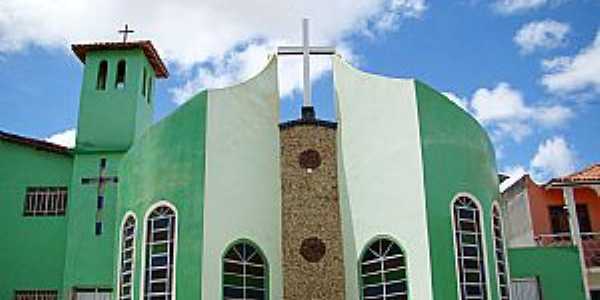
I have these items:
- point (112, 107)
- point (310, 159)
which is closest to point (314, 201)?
point (310, 159)

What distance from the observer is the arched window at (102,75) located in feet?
67.4

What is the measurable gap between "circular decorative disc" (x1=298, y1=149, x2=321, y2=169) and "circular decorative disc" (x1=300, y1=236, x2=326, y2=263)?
5.45 ft

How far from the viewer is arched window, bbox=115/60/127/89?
2055 centimetres

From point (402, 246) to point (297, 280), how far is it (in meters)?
2.31

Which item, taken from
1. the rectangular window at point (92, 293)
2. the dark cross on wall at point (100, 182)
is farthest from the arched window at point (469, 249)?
the dark cross on wall at point (100, 182)

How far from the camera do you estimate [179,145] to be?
15.5m

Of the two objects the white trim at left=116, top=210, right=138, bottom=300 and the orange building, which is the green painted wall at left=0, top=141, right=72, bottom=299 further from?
the orange building

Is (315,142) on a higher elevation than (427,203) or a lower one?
higher

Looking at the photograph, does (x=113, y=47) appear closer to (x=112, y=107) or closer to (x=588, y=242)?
(x=112, y=107)

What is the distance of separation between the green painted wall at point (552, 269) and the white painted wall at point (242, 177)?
620 centimetres

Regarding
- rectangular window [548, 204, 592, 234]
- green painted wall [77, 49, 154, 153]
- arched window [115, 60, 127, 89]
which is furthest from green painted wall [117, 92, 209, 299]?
rectangular window [548, 204, 592, 234]

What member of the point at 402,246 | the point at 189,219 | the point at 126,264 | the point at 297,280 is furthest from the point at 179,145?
the point at 402,246

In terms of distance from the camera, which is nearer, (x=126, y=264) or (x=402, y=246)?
(x=402, y=246)

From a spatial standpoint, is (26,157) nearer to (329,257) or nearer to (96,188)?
(96,188)
